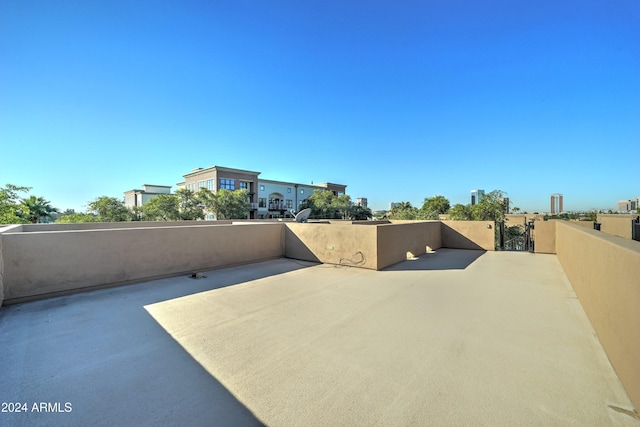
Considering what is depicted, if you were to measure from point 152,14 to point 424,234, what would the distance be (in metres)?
12.3

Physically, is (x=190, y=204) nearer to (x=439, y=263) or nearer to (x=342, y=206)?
(x=342, y=206)

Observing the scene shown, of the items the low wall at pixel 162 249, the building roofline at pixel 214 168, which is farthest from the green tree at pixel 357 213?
the low wall at pixel 162 249

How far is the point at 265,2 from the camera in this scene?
359 inches

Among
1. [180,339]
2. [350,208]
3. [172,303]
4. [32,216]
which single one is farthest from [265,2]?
[350,208]

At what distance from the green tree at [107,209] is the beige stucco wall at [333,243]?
26.0m

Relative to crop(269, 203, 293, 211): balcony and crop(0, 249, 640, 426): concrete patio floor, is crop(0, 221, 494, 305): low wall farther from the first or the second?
crop(269, 203, 293, 211): balcony

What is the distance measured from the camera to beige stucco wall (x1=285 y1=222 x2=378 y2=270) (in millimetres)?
7570

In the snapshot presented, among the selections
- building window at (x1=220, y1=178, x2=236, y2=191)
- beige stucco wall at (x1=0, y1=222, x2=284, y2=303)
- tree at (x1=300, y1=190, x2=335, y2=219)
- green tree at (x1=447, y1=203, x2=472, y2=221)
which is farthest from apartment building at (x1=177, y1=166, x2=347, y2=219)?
beige stucco wall at (x1=0, y1=222, x2=284, y2=303)

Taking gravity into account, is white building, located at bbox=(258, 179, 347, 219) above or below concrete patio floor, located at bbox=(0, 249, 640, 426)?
above

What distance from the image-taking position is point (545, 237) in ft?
35.4

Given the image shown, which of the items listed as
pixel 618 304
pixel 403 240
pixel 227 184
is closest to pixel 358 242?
pixel 403 240

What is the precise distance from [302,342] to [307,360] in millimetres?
425

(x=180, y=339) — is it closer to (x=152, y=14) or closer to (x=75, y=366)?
(x=75, y=366)

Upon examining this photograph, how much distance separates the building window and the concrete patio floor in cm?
3510
